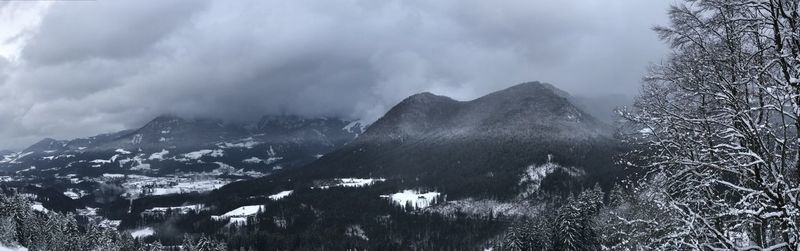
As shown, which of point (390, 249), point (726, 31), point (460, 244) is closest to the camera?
point (726, 31)

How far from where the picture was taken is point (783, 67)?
9.41 m

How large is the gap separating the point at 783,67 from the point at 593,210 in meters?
69.4

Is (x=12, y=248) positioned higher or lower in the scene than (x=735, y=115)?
lower

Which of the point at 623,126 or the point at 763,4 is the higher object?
the point at 763,4

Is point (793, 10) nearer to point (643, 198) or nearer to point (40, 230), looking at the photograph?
point (643, 198)

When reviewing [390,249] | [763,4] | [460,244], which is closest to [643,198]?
[763,4]

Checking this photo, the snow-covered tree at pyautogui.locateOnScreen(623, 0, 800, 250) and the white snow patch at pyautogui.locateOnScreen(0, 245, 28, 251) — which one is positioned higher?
the snow-covered tree at pyautogui.locateOnScreen(623, 0, 800, 250)

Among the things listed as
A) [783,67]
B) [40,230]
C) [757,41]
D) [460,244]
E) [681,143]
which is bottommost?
[460,244]

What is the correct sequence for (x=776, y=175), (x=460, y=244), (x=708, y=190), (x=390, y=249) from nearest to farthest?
(x=776, y=175)
(x=708, y=190)
(x=390, y=249)
(x=460, y=244)

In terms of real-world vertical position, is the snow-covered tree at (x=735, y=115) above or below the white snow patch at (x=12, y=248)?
above

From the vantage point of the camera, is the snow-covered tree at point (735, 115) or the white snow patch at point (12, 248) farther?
the white snow patch at point (12, 248)

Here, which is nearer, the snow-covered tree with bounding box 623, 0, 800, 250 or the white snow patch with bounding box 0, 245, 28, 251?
the snow-covered tree with bounding box 623, 0, 800, 250

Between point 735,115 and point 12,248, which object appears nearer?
point 735,115

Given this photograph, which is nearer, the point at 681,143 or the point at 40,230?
the point at 681,143
